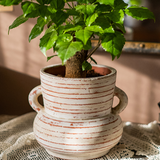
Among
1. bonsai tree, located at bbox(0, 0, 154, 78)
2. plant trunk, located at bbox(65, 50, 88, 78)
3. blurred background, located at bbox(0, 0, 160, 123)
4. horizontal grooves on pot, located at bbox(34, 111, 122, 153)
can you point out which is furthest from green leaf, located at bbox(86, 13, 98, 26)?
blurred background, located at bbox(0, 0, 160, 123)

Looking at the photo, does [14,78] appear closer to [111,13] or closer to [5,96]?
[5,96]

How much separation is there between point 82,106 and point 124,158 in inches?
9.1

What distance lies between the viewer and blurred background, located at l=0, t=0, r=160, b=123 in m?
1.13

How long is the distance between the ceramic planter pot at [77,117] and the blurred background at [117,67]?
2.17 feet

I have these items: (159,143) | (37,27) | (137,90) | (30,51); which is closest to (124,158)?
(159,143)

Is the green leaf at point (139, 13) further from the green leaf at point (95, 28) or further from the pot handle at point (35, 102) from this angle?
the pot handle at point (35, 102)

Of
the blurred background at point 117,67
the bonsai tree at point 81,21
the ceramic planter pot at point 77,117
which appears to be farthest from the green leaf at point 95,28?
the blurred background at point 117,67

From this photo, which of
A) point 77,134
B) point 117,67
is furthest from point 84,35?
point 117,67

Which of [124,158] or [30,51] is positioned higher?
[30,51]

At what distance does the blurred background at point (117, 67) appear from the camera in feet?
3.72

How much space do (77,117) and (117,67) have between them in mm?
751

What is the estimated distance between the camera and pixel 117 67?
124 centimetres

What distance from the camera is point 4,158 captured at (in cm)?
60

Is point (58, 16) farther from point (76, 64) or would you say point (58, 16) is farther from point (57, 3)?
point (76, 64)
